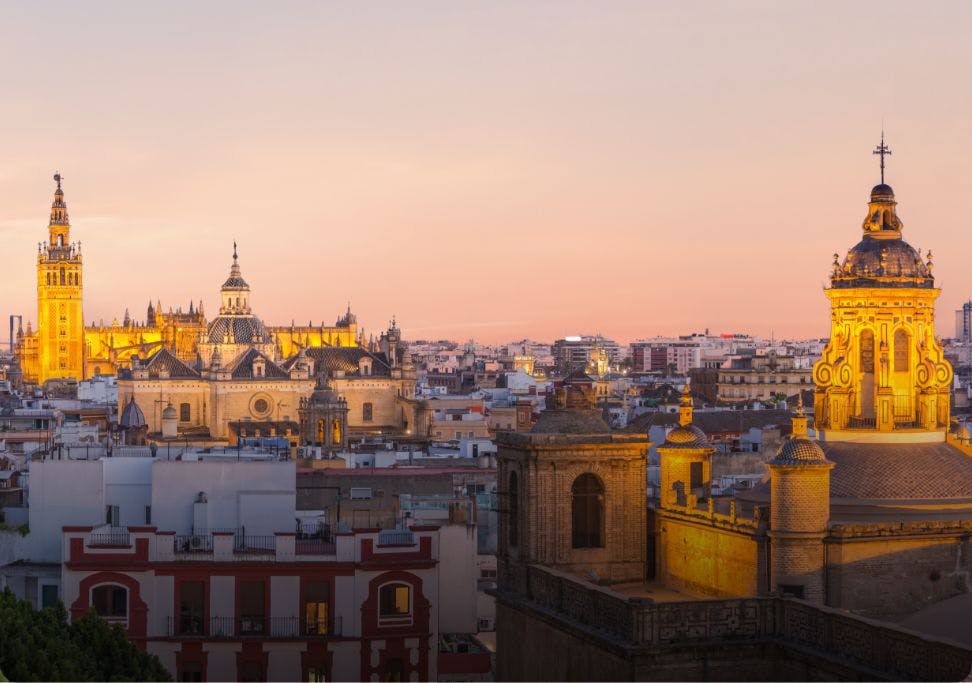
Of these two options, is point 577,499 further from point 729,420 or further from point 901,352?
point 729,420

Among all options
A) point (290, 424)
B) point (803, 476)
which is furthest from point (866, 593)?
point (290, 424)

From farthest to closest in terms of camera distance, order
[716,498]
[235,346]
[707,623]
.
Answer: [235,346]
[716,498]
[707,623]

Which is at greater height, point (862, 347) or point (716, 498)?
point (862, 347)

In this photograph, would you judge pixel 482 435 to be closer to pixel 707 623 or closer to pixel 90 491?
pixel 90 491

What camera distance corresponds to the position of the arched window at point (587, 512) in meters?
26.2

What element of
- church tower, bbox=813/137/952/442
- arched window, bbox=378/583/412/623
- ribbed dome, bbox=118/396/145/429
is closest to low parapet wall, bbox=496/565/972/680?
church tower, bbox=813/137/952/442

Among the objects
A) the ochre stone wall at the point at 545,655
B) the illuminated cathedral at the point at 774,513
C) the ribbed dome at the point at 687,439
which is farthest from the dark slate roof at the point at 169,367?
the ochre stone wall at the point at 545,655

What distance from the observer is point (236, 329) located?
113750 millimetres

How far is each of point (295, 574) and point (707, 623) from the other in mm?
11717

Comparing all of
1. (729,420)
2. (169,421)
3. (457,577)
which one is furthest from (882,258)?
(169,421)

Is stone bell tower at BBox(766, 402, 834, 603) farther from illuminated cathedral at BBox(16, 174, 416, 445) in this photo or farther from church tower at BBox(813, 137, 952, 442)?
illuminated cathedral at BBox(16, 174, 416, 445)

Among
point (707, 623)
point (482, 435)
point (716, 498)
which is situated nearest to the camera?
point (707, 623)

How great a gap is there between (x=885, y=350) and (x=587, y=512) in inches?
199

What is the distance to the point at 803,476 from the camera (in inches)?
886
